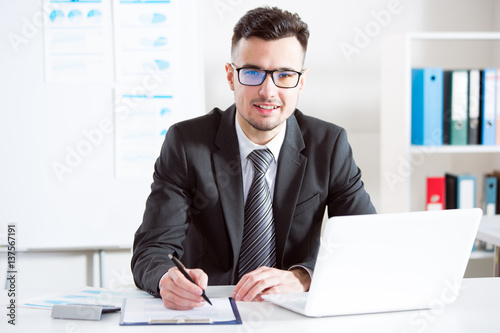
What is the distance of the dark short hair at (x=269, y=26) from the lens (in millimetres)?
1579

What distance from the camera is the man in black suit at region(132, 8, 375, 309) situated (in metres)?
1.56

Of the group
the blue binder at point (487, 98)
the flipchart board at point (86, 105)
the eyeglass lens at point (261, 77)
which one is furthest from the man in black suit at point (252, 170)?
the blue binder at point (487, 98)

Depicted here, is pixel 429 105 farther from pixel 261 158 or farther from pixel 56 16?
pixel 56 16

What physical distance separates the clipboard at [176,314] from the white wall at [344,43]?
1530mm

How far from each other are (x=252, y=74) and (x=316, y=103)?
128 centimetres

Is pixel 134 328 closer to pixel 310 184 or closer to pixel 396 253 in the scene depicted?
pixel 396 253

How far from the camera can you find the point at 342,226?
39.9 inches

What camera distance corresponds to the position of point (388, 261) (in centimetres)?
107

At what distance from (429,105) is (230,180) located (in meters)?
1.23

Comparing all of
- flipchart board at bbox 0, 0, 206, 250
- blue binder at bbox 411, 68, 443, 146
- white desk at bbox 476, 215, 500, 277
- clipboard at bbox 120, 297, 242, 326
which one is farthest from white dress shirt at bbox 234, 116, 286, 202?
blue binder at bbox 411, 68, 443, 146

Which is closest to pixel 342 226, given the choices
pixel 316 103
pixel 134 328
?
pixel 134 328

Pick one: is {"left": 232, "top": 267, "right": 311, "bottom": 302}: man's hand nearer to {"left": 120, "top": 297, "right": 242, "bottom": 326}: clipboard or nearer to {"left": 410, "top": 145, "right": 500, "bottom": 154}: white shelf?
{"left": 120, "top": 297, "right": 242, "bottom": 326}: clipboard

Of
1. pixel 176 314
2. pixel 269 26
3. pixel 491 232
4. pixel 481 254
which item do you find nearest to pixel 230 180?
pixel 269 26

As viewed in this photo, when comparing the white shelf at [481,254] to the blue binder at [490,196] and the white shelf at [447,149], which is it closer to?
the blue binder at [490,196]
